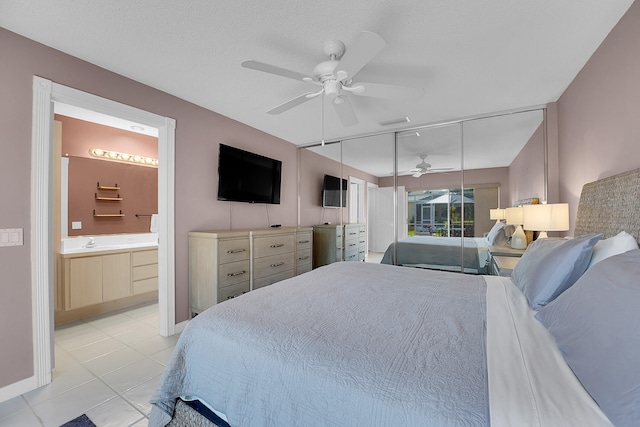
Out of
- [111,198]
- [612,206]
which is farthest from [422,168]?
[111,198]

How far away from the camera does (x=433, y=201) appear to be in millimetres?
3789

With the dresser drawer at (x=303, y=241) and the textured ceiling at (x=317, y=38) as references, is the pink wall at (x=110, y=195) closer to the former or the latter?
the textured ceiling at (x=317, y=38)

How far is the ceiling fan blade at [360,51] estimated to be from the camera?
4.69 ft

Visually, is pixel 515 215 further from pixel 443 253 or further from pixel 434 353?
pixel 434 353

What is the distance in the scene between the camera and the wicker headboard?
1374 millimetres

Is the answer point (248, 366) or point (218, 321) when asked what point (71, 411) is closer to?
point (218, 321)

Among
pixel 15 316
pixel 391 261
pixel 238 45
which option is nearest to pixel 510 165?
pixel 391 261

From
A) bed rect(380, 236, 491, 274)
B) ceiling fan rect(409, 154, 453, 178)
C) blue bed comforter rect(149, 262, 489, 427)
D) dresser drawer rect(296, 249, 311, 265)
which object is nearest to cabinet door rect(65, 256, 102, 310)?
dresser drawer rect(296, 249, 311, 265)

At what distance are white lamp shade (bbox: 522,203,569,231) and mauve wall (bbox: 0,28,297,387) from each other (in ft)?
10.8

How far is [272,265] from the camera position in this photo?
132 inches

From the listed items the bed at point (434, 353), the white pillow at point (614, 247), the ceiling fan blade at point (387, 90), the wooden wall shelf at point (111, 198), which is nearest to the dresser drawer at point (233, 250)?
the bed at point (434, 353)

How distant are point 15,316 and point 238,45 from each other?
2.49m

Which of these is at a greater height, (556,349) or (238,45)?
(238,45)

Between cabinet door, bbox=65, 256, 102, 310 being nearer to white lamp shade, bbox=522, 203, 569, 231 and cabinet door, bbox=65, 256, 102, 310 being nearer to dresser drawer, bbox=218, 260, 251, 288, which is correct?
dresser drawer, bbox=218, 260, 251, 288
